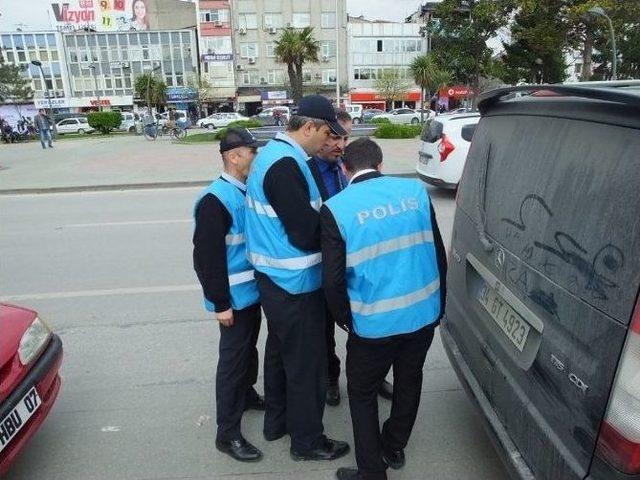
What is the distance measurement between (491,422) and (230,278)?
52.1 inches

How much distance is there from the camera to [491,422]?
2041 mm

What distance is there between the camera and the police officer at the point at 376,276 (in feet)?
6.30

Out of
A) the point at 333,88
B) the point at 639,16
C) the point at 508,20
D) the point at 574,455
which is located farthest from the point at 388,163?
the point at 333,88

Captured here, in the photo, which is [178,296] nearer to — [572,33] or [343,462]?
[343,462]

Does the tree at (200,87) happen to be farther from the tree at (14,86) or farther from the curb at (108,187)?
the curb at (108,187)

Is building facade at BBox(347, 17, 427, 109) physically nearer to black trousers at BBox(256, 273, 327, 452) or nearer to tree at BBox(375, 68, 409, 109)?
tree at BBox(375, 68, 409, 109)

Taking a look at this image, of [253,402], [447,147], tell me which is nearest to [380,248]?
[253,402]

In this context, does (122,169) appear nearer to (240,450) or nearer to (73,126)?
(240,450)

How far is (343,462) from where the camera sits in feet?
8.21

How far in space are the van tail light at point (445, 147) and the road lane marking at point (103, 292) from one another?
211 inches

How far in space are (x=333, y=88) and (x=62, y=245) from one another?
173 ft

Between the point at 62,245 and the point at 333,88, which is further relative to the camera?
the point at 333,88

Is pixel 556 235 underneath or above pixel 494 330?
above

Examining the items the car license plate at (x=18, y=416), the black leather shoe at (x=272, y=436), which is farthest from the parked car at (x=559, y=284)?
the car license plate at (x=18, y=416)
